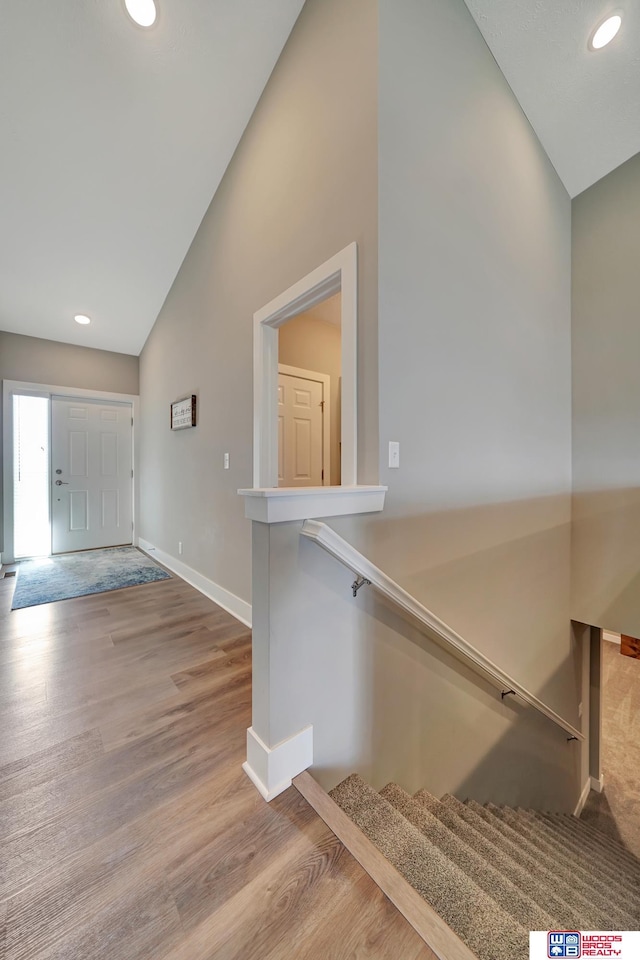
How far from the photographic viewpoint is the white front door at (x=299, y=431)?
10.3 feet

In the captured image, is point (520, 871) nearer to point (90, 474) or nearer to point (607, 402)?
point (607, 402)

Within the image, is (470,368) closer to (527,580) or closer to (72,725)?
(527,580)

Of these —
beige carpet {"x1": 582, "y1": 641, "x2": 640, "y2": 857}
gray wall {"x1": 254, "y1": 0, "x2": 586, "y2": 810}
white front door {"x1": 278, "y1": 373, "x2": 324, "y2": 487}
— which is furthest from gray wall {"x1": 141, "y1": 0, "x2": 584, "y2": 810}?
beige carpet {"x1": 582, "y1": 641, "x2": 640, "y2": 857}

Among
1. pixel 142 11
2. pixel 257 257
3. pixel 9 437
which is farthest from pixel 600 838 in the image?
pixel 9 437

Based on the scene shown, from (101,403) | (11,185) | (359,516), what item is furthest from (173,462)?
(359,516)

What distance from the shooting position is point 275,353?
2.31m

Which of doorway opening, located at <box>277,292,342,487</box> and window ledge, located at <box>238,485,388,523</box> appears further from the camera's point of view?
doorway opening, located at <box>277,292,342,487</box>

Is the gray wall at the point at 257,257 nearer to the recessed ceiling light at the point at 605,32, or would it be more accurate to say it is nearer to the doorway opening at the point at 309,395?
the doorway opening at the point at 309,395

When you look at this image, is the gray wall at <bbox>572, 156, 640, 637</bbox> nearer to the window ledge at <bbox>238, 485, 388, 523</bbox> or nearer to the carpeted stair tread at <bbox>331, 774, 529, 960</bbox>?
the window ledge at <bbox>238, 485, 388, 523</bbox>

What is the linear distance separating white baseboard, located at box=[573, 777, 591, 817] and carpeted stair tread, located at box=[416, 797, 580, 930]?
100 inches

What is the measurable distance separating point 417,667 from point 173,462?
9.79 ft

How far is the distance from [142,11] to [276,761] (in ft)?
11.7

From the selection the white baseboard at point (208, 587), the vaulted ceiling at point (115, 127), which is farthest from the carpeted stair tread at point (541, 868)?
the vaulted ceiling at point (115, 127)

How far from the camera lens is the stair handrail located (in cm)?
117
